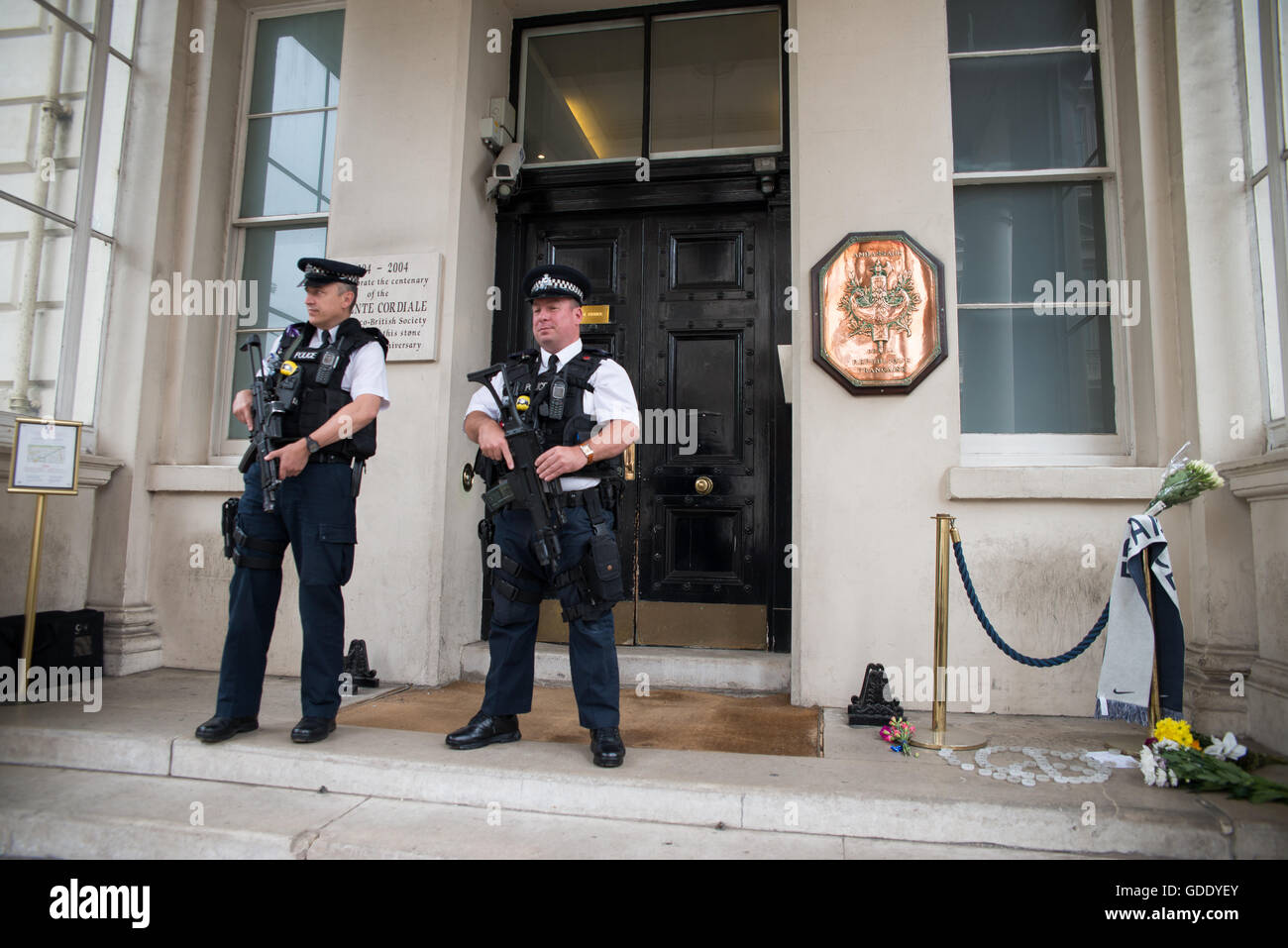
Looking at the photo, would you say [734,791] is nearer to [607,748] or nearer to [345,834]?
[607,748]

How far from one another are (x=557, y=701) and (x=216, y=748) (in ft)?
5.41

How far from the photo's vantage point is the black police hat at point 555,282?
3184mm

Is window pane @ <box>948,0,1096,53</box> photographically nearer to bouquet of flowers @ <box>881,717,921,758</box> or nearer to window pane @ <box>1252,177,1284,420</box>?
window pane @ <box>1252,177,1284,420</box>

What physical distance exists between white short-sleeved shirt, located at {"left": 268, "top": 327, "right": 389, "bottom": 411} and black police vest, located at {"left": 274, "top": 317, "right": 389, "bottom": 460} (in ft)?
0.07

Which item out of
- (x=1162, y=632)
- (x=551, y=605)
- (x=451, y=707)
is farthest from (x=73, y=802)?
(x=1162, y=632)

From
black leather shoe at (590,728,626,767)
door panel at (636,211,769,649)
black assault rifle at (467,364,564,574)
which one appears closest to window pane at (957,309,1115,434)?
door panel at (636,211,769,649)

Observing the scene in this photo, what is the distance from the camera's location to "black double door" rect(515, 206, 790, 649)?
187 inches

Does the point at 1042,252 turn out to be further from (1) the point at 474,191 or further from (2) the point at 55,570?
(2) the point at 55,570

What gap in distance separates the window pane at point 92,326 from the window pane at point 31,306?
13 centimetres

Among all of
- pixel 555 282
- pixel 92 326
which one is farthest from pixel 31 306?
pixel 555 282
